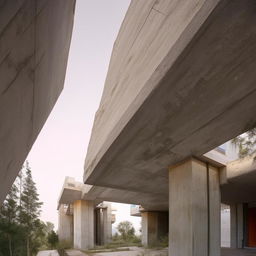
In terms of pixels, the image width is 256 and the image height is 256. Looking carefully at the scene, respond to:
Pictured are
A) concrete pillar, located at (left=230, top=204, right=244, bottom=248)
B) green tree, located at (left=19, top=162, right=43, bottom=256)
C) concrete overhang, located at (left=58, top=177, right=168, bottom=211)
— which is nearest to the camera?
concrete pillar, located at (left=230, top=204, right=244, bottom=248)

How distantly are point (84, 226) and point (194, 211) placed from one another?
1706cm

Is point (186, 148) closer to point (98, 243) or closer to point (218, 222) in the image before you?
point (218, 222)

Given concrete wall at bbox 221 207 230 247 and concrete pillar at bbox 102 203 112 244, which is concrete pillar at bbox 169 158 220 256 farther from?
concrete pillar at bbox 102 203 112 244

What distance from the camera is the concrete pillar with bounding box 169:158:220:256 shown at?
8.09 m

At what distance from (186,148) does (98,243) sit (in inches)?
1095

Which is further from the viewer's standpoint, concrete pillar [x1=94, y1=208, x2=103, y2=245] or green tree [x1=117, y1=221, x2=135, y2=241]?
green tree [x1=117, y1=221, x2=135, y2=241]

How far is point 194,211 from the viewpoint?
818cm

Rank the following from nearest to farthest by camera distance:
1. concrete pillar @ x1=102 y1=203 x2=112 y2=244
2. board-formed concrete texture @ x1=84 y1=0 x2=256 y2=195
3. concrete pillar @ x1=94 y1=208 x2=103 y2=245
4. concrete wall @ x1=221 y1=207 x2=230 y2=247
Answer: board-formed concrete texture @ x1=84 y1=0 x2=256 y2=195, concrete wall @ x1=221 y1=207 x2=230 y2=247, concrete pillar @ x1=102 y1=203 x2=112 y2=244, concrete pillar @ x1=94 y1=208 x2=103 y2=245

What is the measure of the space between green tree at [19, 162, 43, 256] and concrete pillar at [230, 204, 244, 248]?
14.7 metres

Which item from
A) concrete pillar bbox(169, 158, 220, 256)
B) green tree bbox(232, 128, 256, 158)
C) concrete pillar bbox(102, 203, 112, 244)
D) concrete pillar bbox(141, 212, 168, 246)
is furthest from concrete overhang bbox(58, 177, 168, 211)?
concrete pillar bbox(169, 158, 220, 256)

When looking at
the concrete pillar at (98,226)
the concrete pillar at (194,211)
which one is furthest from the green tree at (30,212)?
the concrete pillar at (194,211)

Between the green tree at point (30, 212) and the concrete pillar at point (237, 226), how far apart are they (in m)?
14.7

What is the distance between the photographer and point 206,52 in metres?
3.91

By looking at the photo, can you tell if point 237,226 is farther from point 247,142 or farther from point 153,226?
point 247,142
